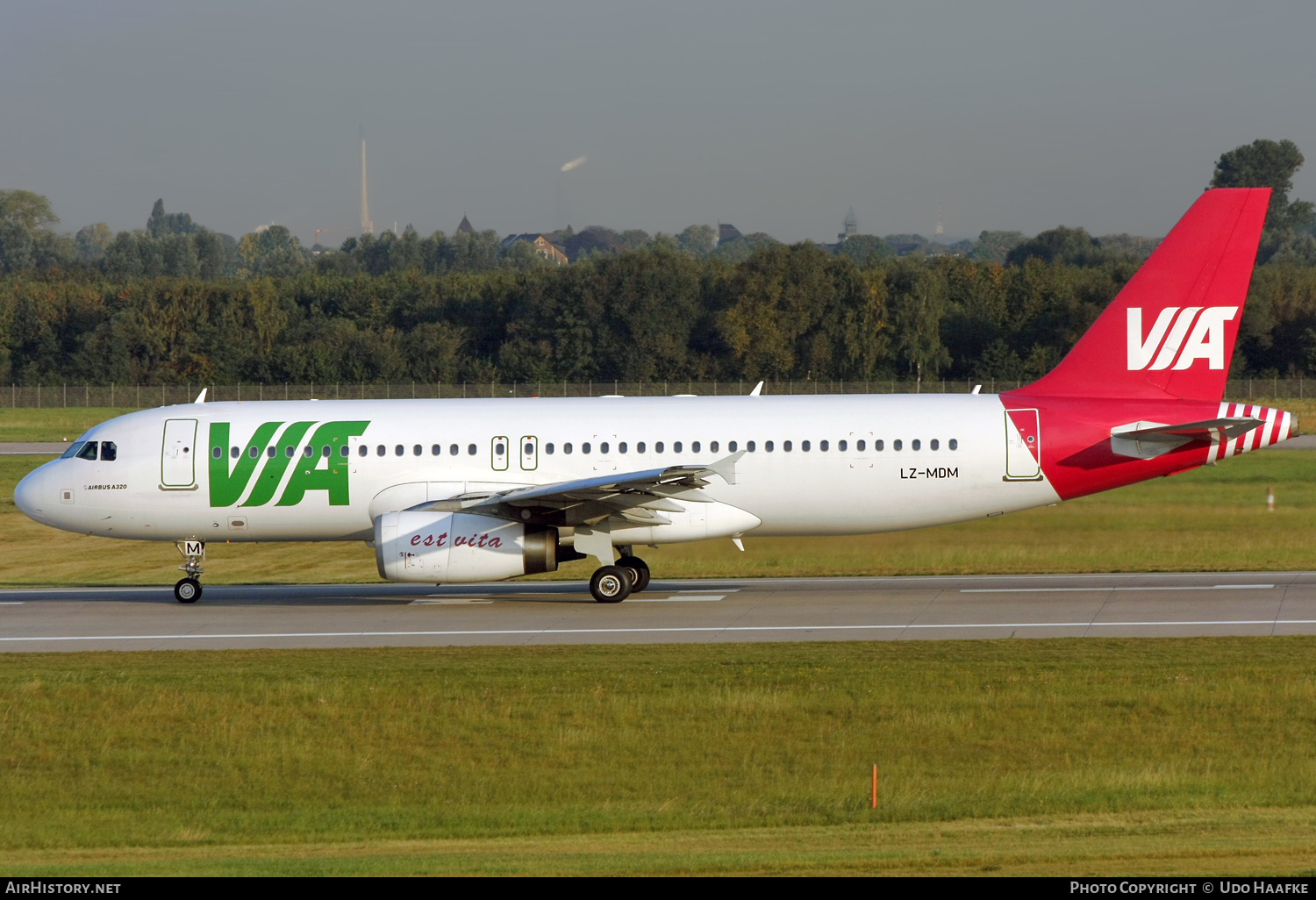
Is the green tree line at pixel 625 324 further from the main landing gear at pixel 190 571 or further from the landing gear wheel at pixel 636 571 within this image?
the main landing gear at pixel 190 571

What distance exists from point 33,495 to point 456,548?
9.06 meters

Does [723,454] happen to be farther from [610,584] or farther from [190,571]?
[190,571]

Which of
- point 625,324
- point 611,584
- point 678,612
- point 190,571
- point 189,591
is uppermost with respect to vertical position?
point 625,324

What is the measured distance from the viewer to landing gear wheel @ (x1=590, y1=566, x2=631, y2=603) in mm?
26266

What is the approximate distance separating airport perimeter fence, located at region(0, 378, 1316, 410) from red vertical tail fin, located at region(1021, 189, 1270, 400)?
145 ft

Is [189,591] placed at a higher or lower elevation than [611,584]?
lower

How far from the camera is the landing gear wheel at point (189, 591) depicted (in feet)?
90.8

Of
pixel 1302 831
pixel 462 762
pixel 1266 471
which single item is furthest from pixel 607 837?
pixel 1266 471

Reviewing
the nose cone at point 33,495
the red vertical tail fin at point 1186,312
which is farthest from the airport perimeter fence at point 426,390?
the nose cone at point 33,495

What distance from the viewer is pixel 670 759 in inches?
658

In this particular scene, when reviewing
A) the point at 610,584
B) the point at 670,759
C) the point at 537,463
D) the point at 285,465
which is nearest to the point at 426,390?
the point at 285,465

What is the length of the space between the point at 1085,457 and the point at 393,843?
1634 cm

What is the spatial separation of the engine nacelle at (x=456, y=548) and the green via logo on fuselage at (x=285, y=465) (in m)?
2.30

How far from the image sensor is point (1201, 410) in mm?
26250
